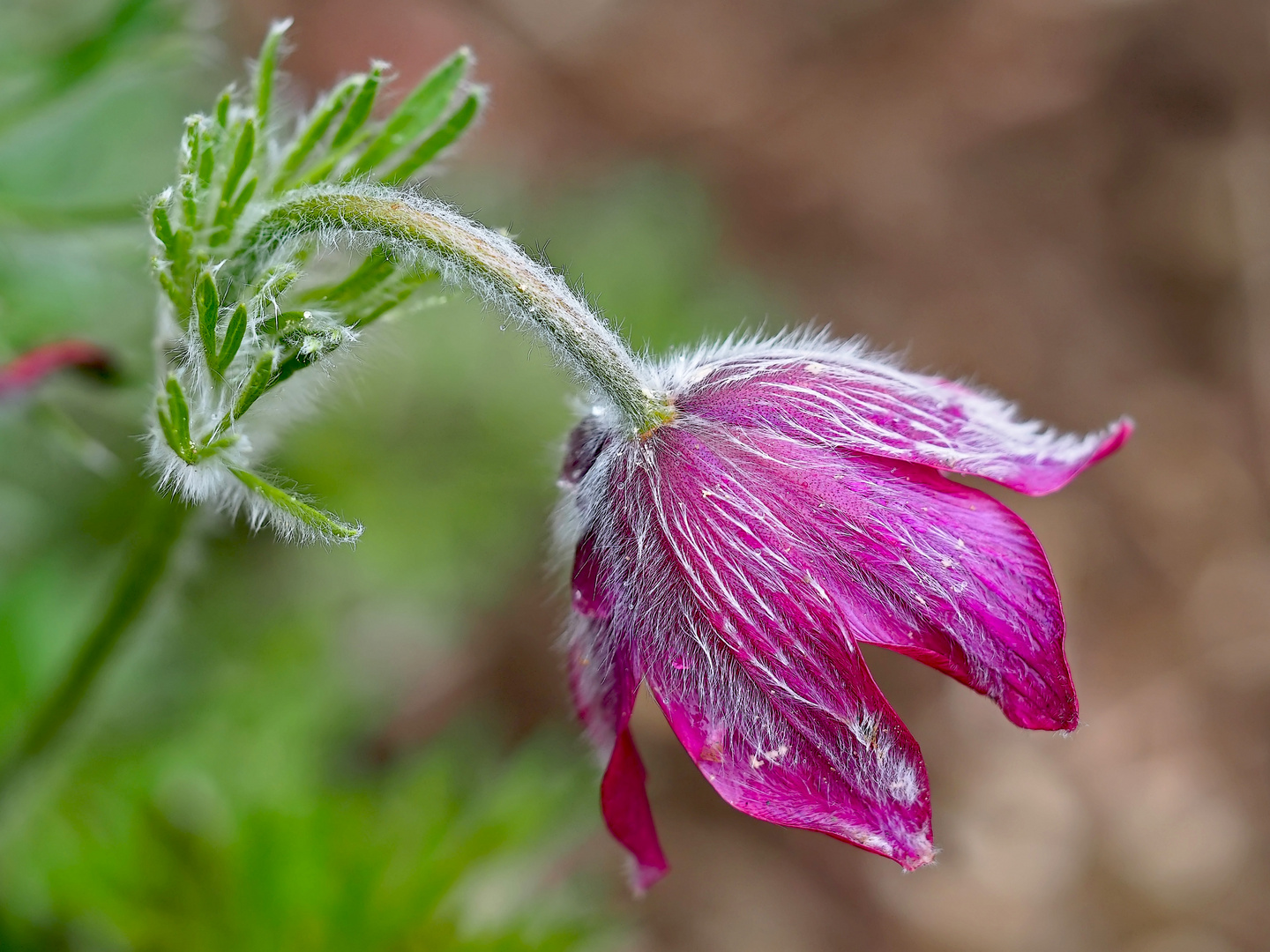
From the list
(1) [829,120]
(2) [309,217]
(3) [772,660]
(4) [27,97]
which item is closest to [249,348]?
(2) [309,217]

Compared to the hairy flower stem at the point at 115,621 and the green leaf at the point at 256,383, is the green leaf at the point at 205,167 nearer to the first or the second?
the green leaf at the point at 256,383

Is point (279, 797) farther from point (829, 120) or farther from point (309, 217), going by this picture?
point (829, 120)

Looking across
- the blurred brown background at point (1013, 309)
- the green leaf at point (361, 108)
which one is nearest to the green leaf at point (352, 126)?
the green leaf at point (361, 108)

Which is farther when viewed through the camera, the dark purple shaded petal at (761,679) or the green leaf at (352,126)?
the green leaf at (352,126)

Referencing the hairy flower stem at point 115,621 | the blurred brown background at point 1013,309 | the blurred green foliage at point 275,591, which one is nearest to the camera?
the hairy flower stem at point 115,621

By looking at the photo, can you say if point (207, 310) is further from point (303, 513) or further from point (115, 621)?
point (115, 621)

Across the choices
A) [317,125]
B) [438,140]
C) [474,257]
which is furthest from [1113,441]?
[317,125]
